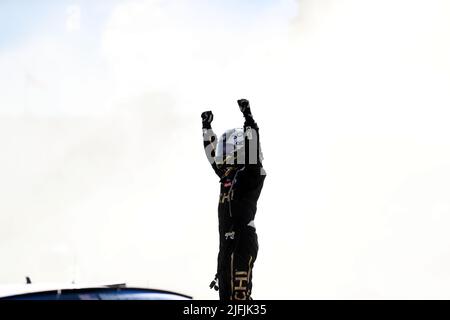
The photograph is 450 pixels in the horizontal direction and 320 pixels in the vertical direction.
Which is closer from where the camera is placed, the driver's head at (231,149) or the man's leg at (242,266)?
A: the man's leg at (242,266)

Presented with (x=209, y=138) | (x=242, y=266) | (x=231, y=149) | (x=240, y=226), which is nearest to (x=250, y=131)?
(x=231, y=149)

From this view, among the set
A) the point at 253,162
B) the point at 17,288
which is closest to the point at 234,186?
the point at 253,162

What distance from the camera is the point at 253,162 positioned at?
57.5ft

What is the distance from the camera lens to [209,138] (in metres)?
18.8

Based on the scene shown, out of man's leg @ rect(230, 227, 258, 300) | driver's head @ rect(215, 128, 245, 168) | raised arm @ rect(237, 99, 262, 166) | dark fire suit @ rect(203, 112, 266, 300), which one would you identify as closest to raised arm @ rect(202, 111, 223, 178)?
driver's head @ rect(215, 128, 245, 168)

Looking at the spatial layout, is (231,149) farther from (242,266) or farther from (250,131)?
(242,266)

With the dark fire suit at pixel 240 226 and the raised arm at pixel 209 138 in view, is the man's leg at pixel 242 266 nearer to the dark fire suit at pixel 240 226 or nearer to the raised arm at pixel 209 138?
the dark fire suit at pixel 240 226

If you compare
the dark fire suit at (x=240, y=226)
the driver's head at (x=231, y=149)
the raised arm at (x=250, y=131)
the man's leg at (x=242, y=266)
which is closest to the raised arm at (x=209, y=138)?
the driver's head at (x=231, y=149)

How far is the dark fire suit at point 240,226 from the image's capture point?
1733 centimetres

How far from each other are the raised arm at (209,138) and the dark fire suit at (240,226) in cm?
87
